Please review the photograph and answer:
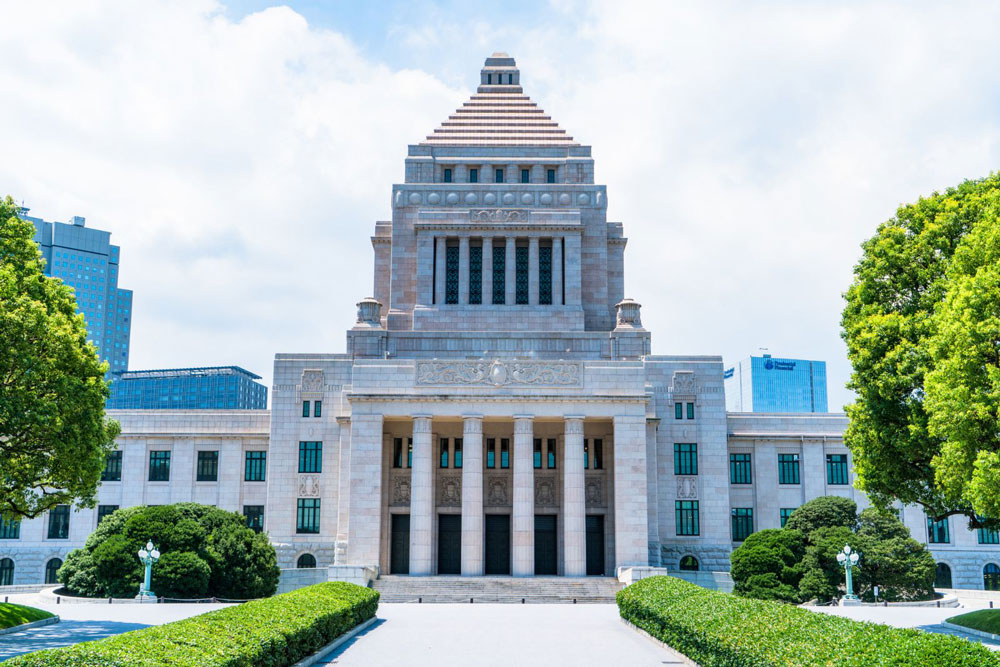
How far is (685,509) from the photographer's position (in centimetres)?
5094

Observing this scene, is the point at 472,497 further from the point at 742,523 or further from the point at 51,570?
the point at 51,570

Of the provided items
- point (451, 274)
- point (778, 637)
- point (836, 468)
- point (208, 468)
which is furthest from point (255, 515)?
point (778, 637)

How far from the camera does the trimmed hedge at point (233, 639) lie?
1372 cm

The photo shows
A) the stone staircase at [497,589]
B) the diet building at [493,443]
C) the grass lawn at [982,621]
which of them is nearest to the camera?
the grass lawn at [982,621]

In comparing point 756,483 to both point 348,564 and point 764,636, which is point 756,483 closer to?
point 348,564

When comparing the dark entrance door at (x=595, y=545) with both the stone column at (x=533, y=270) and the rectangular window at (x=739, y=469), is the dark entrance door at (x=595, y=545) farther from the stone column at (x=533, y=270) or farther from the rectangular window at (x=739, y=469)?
the stone column at (x=533, y=270)

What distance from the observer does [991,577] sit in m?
51.9

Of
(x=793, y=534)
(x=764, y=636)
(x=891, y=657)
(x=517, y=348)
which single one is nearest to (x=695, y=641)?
(x=764, y=636)

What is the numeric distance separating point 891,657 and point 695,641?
7.85m

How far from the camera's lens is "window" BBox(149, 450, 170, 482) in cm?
5300

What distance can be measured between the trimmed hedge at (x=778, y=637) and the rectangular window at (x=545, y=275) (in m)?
31.4

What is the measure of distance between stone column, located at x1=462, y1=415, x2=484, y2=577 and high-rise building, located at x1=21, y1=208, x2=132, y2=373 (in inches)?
5763

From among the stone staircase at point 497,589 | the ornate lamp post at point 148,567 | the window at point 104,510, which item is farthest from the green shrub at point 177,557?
the window at point 104,510

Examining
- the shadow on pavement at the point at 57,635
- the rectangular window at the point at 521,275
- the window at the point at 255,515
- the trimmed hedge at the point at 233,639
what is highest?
the rectangular window at the point at 521,275
